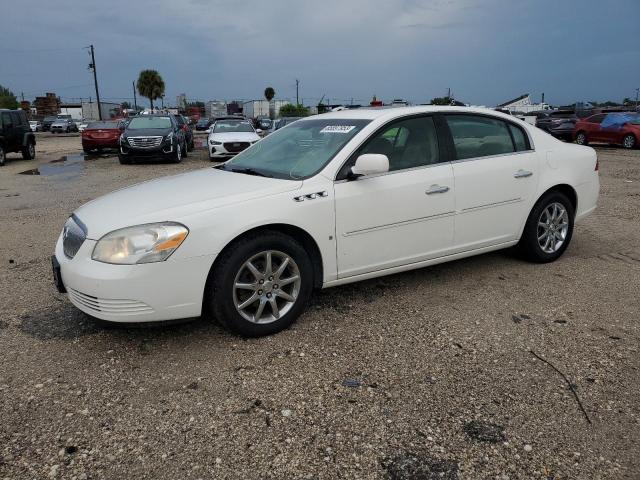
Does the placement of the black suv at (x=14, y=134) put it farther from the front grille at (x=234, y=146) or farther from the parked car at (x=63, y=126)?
the parked car at (x=63, y=126)

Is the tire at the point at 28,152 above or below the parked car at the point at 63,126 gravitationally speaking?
below

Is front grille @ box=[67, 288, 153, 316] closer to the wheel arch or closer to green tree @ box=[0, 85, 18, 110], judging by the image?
the wheel arch

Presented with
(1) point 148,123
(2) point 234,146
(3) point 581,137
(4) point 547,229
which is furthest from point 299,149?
(3) point 581,137

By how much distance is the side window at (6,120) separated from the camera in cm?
1636

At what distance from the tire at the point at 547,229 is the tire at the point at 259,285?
7.75ft

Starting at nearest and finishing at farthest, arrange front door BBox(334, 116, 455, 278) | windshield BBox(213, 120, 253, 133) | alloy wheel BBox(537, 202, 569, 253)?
1. front door BBox(334, 116, 455, 278)
2. alloy wheel BBox(537, 202, 569, 253)
3. windshield BBox(213, 120, 253, 133)

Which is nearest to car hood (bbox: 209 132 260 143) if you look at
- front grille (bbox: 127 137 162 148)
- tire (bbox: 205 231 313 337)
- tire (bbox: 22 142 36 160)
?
front grille (bbox: 127 137 162 148)

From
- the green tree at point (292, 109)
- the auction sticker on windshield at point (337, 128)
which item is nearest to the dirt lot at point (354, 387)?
the auction sticker on windshield at point (337, 128)

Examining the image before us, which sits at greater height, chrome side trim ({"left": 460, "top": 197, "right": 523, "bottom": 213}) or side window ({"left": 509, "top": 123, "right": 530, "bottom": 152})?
side window ({"left": 509, "top": 123, "right": 530, "bottom": 152})

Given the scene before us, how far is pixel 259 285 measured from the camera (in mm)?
3490

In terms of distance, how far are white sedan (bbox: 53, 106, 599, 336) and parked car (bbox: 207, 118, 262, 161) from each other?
12.0 meters

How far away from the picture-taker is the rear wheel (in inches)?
750

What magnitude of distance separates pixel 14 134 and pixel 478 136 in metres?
17.1

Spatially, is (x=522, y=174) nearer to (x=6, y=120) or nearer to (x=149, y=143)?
(x=149, y=143)
